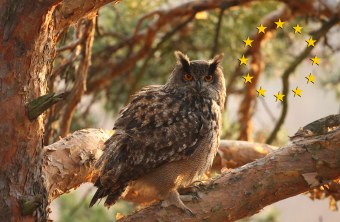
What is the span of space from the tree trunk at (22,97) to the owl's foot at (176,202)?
0.60 meters

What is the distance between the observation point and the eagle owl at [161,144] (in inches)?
119

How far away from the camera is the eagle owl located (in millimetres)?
3033

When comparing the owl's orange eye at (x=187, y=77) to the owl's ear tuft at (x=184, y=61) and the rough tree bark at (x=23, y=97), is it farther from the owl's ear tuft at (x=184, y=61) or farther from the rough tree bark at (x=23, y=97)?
the rough tree bark at (x=23, y=97)

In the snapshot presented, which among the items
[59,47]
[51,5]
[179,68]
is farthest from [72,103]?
[51,5]

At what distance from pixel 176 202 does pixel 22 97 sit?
→ 0.88 meters

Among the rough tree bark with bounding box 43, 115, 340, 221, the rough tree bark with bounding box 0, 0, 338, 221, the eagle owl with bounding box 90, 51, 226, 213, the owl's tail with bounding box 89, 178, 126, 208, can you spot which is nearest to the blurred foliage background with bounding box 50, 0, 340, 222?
the eagle owl with bounding box 90, 51, 226, 213

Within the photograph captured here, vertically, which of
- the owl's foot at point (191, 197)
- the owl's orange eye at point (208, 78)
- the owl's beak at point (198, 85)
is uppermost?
the owl's orange eye at point (208, 78)

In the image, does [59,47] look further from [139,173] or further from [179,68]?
[139,173]

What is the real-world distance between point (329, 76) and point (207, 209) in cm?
435

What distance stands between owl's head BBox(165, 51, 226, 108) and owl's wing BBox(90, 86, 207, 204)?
237 mm

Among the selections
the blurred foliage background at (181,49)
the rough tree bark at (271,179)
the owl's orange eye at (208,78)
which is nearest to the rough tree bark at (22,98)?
the rough tree bark at (271,179)

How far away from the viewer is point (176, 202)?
2771 millimetres

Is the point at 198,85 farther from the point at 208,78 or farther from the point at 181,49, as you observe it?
the point at 181,49

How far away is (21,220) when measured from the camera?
2.31 meters
